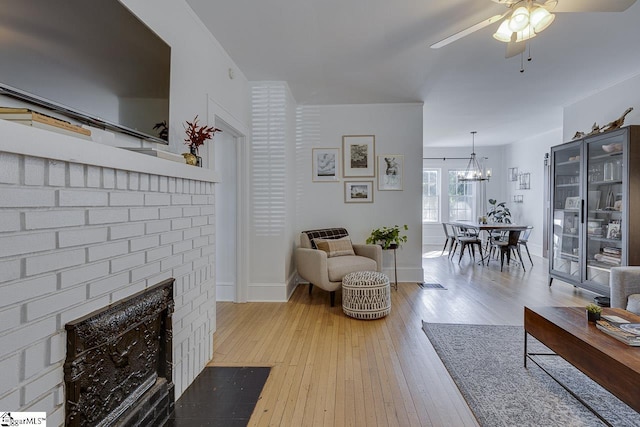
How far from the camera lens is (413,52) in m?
2.99

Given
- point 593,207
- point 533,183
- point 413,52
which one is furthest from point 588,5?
point 533,183

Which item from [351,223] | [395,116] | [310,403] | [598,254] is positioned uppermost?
[395,116]

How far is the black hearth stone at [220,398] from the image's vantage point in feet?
5.48

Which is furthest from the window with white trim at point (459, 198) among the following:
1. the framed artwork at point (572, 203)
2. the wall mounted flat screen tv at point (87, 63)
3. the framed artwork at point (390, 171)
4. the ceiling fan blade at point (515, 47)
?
the wall mounted flat screen tv at point (87, 63)

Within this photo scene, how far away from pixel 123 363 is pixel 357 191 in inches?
146

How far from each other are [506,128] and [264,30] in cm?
555

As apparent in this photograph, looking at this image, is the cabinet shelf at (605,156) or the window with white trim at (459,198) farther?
the window with white trim at (459,198)

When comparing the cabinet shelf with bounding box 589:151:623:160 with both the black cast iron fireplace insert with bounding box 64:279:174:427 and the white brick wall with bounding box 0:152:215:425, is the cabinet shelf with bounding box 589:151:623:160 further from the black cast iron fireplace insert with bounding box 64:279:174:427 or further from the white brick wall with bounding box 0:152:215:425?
the black cast iron fireplace insert with bounding box 64:279:174:427

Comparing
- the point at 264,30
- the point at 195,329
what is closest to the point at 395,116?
the point at 264,30

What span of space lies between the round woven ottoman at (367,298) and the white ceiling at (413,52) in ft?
7.40

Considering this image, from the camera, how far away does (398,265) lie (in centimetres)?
462

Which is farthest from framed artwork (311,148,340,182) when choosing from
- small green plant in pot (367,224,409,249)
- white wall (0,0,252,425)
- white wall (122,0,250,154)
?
white wall (0,0,252,425)

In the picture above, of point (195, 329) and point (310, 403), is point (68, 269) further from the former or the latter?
point (310, 403)

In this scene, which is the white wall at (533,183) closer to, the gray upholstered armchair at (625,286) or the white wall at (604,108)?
the white wall at (604,108)
